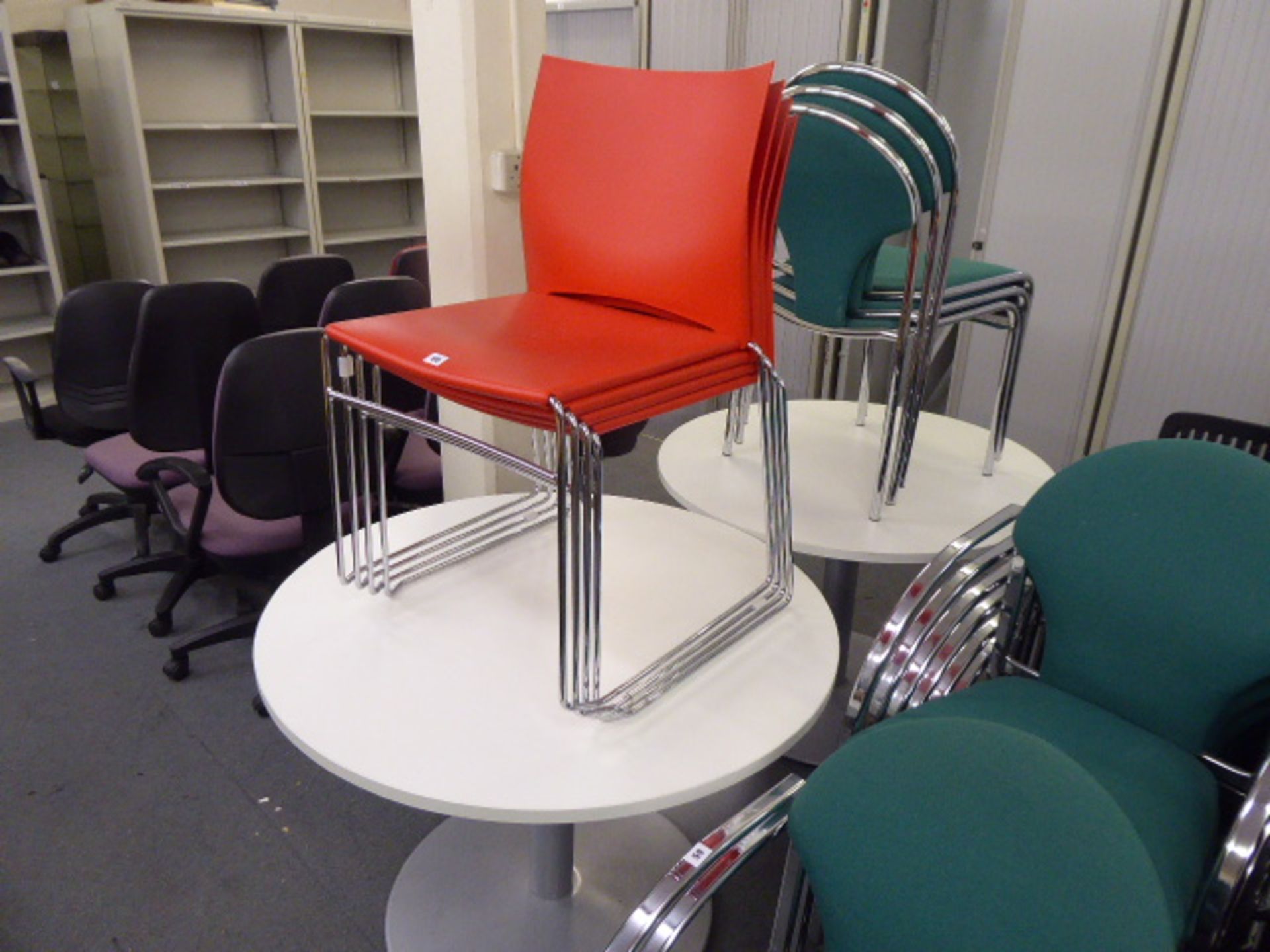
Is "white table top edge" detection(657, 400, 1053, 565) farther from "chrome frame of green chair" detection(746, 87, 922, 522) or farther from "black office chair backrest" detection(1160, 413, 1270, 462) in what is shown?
"black office chair backrest" detection(1160, 413, 1270, 462)

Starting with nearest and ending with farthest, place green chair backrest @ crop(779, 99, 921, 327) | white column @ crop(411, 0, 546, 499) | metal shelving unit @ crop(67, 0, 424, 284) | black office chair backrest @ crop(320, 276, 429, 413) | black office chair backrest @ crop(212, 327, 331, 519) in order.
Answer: green chair backrest @ crop(779, 99, 921, 327) → white column @ crop(411, 0, 546, 499) → black office chair backrest @ crop(212, 327, 331, 519) → black office chair backrest @ crop(320, 276, 429, 413) → metal shelving unit @ crop(67, 0, 424, 284)

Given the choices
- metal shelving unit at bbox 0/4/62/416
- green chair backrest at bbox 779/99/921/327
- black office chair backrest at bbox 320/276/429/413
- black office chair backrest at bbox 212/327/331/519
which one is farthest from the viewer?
metal shelving unit at bbox 0/4/62/416

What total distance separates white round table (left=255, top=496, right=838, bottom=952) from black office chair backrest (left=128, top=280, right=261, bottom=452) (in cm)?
123

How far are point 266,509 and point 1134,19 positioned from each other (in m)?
2.78

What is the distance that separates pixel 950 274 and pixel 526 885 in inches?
51.7

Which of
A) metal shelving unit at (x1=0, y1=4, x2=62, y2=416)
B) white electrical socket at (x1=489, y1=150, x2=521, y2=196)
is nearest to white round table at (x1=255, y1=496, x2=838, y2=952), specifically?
white electrical socket at (x1=489, y1=150, x2=521, y2=196)

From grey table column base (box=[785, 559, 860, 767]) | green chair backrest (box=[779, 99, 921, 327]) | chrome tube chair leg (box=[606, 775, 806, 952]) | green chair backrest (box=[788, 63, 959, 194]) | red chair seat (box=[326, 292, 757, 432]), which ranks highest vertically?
green chair backrest (box=[788, 63, 959, 194])

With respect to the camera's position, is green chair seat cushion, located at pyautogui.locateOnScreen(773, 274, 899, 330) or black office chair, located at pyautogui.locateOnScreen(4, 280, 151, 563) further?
black office chair, located at pyautogui.locateOnScreen(4, 280, 151, 563)

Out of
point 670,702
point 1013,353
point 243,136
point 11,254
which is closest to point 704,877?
point 670,702

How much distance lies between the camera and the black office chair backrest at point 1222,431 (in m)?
1.85

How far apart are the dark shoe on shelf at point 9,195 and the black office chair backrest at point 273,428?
Result: 2838 millimetres

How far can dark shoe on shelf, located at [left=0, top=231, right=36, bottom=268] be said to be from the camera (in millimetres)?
3854

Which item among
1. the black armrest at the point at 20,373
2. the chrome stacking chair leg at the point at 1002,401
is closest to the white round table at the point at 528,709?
the chrome stacking chair leg at the point at 1002,401

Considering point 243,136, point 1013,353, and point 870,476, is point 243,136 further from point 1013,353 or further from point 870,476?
point 1013,353
